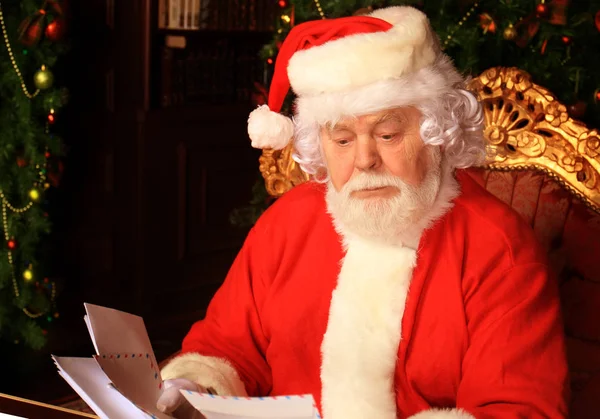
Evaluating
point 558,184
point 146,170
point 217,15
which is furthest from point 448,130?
point 217,15

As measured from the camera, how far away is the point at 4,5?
126 inches

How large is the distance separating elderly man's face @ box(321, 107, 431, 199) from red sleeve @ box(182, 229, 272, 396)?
1.18 feet

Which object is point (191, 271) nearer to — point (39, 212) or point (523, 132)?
point (39, 212)

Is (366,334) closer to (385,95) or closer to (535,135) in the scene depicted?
(385,95)

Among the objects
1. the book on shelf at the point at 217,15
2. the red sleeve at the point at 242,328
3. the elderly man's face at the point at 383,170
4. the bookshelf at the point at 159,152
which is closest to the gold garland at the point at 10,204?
the bookshelf at the point at 159,152

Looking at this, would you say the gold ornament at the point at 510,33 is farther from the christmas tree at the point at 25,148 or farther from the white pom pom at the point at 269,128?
the christmas tree at the point at 25,148

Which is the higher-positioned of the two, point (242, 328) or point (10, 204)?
point (242, 328)

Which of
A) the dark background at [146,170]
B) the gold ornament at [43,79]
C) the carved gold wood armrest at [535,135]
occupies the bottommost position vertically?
the dark background at [146,170]

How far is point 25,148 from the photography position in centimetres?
325

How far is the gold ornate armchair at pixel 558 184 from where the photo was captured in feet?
6.29

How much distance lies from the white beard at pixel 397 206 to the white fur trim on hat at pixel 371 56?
19 cm

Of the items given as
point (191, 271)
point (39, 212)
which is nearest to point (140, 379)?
point (39, 212)

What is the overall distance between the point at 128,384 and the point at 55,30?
2.18m

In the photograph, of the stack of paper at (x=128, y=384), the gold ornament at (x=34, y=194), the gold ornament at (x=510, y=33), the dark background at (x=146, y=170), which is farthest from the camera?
the dark background at (x=146, y=170)
